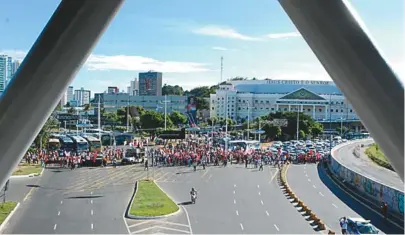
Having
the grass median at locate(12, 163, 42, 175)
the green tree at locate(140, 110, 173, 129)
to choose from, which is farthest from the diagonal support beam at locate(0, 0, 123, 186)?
the green tree at locate(140, 110, 173, 129)

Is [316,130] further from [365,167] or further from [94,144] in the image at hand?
[94,144]

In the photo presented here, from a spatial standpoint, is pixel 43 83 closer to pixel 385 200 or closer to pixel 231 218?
pixel 231 218

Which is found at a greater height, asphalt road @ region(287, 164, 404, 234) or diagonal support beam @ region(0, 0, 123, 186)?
diagonal support beam @ region(0, 0, 123, 186)

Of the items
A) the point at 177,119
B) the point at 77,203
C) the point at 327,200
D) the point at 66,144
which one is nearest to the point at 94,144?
the point at 66,144

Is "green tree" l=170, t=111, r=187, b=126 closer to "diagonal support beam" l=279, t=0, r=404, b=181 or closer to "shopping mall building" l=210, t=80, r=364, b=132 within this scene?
"shopping mall building" l=210, t=80, r=364, b=132

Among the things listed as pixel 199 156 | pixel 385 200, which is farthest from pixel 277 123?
pixel 385 200

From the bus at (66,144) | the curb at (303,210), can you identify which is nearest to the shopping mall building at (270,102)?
the bus at (66,144)
